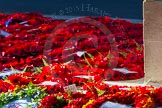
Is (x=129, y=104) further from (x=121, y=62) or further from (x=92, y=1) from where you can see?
(x=92, y=1)

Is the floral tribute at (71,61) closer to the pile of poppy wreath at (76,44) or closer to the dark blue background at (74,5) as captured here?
the pile of poppy wreath at (76,44)

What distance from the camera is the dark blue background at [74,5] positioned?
14141 millimetres

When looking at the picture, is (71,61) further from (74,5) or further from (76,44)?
(74,5)

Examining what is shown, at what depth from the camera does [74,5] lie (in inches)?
583

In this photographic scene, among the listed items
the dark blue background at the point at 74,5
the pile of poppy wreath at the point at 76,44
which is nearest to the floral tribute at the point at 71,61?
the pile of poppy wreath at the point at 76,44

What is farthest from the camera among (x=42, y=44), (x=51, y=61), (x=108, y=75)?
(x=42, y=44)

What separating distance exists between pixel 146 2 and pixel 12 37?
383cm

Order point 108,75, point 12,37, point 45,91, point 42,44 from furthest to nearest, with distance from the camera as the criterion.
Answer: point 12,37, point 42,44, point 108,75, point 45,91

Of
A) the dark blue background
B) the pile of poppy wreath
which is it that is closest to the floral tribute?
the pile of poppy wreath

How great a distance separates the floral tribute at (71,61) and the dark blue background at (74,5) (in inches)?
54.3

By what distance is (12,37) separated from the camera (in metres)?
11.6

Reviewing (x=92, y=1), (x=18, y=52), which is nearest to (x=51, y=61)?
(x=18, y=52)

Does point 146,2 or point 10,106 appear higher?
point 146,2

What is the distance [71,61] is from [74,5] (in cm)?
543
